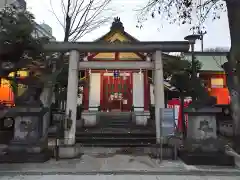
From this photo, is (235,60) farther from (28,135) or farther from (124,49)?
(28,135)

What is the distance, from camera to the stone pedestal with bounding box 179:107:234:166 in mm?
9555

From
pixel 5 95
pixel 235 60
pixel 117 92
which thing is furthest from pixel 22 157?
pixel 5 95

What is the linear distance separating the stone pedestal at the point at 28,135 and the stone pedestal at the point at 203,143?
5314 mm

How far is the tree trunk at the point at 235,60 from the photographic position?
37.1 ft

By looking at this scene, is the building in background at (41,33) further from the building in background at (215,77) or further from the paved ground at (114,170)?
the building in background at (215,77)

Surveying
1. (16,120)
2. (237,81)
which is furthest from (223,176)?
(16,120)

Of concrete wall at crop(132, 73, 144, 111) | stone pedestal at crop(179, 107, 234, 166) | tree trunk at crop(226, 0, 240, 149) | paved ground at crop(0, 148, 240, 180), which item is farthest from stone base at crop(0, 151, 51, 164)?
concrete wall at crop(132, 73, 144, 111)

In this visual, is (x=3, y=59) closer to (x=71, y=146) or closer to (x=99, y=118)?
(x=71, y=146)

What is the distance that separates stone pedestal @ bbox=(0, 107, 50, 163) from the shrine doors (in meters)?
10.2

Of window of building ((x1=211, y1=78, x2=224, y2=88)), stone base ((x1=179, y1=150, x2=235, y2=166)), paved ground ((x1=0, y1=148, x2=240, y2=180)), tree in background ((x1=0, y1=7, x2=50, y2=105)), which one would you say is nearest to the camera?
paved ground ((x1=0, y1=148, x2=240, y2=180))

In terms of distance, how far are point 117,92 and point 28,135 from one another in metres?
11.1

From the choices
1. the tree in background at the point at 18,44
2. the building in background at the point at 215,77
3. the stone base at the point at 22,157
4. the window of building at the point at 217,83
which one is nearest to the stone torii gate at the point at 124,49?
the tree in background at the point at 18,44

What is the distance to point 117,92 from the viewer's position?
20672mm

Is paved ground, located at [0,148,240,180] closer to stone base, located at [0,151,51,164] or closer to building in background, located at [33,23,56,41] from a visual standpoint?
stone base, located at [0,151,51,164]
